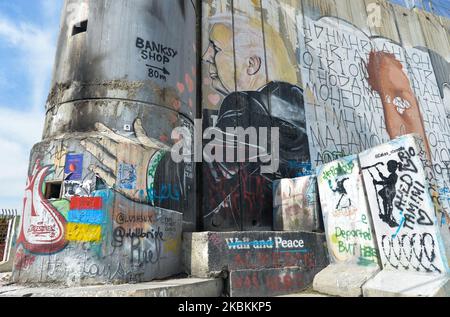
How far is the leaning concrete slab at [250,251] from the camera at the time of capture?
23.3ft

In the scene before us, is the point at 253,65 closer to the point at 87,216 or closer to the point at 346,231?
the point at 346,231

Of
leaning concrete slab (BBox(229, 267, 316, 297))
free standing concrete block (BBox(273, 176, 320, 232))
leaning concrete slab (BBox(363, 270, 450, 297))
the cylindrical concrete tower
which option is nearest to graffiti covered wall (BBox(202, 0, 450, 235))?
free standing concrete block (BBox(273, 176, 320, 232))

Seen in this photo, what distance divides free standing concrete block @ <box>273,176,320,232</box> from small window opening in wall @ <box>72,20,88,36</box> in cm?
687

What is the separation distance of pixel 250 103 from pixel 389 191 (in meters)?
6.70

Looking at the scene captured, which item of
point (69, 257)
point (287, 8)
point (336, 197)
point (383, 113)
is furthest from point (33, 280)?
point (383, 113)

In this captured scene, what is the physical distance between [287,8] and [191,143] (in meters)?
9.34

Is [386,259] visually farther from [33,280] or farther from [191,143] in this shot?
[33,280]

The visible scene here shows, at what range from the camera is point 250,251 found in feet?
24.2

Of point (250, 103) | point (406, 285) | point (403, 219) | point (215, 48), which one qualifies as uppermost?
point (215, 48)

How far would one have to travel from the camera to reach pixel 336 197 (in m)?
8.03

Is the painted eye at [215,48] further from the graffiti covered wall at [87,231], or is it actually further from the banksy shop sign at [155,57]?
the graffiti covered wall at [87,231]

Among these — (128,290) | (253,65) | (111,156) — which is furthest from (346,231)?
(253,65)

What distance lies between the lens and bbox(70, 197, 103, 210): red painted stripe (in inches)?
257
